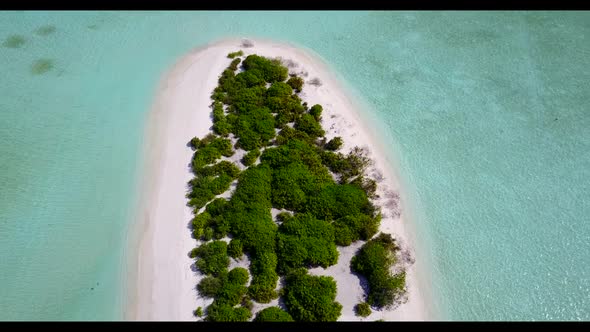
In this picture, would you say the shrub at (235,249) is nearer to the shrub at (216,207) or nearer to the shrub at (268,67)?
the shrub at (216,207)

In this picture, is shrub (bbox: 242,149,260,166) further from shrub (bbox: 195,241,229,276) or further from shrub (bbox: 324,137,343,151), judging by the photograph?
shrub (bbox: 195,241,229,276)

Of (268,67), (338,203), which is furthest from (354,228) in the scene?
(268,67)

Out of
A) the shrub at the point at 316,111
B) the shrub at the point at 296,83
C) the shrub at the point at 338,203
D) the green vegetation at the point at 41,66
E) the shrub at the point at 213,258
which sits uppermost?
the green vegetation at the point at 41,66

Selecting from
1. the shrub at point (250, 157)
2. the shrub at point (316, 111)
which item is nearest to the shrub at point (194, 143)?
the shrub at point (250, 157)

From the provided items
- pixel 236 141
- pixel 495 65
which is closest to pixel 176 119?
pixel 236 141

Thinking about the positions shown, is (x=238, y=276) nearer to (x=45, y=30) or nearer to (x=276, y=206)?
(x=276, y=206)

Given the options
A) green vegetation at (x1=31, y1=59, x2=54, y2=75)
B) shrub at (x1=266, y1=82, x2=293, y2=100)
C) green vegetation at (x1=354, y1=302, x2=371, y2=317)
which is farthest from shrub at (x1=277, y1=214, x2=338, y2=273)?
green vegetation at (x1=31, y1=59, x2=54, y2=75)

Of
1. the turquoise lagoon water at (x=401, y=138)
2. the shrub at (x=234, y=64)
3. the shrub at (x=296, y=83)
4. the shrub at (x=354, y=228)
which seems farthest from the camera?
the shrub at (x=234, y=64)
